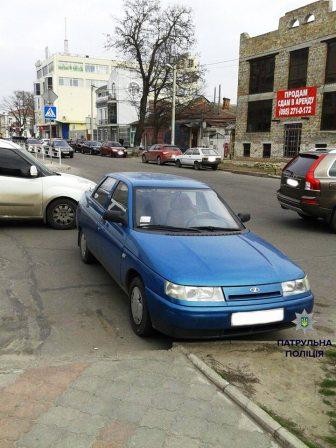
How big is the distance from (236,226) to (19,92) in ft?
341

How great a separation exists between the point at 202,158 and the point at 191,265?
2489cm

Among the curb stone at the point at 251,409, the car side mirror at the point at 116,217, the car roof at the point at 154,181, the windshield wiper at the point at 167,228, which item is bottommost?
the curb stone at the point at 251,409

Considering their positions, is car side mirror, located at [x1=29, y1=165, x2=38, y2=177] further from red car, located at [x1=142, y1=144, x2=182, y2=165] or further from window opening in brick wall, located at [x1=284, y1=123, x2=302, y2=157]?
window opening in brick wall, located at [x1=284, y1=123, x2=302, y2=157]

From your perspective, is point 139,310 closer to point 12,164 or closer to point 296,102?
point 12,164

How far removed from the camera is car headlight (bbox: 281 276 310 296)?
161 inches

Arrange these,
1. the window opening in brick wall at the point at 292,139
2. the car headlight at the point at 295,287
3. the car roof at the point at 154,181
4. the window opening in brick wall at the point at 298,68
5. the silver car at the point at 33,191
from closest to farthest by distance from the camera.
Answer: the car headlight at the point at 295,287 < the car roof at the point at 154,181 < the silver car at the point at 33,191 < the window opening in brick wall at the point at 298,68 < the window opening in brick wall at the point at 292,139

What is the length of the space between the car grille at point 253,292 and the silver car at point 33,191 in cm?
580

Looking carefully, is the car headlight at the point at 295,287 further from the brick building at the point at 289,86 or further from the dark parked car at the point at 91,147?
the dark parked car at the point at 91,147

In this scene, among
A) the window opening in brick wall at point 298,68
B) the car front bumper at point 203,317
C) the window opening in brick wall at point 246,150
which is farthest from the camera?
the window opening in brick wall at point 246,150

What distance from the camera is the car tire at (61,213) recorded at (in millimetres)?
9062

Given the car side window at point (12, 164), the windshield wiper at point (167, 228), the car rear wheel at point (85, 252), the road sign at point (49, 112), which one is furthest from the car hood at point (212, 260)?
the road sign at point (49, 112)

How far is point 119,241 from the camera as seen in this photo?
4.96 m

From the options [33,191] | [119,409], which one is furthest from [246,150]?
[119,409]

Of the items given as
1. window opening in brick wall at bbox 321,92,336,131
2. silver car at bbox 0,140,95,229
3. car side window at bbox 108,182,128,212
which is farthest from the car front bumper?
→ window opening in brick wall at bbox 321,92,336,131
